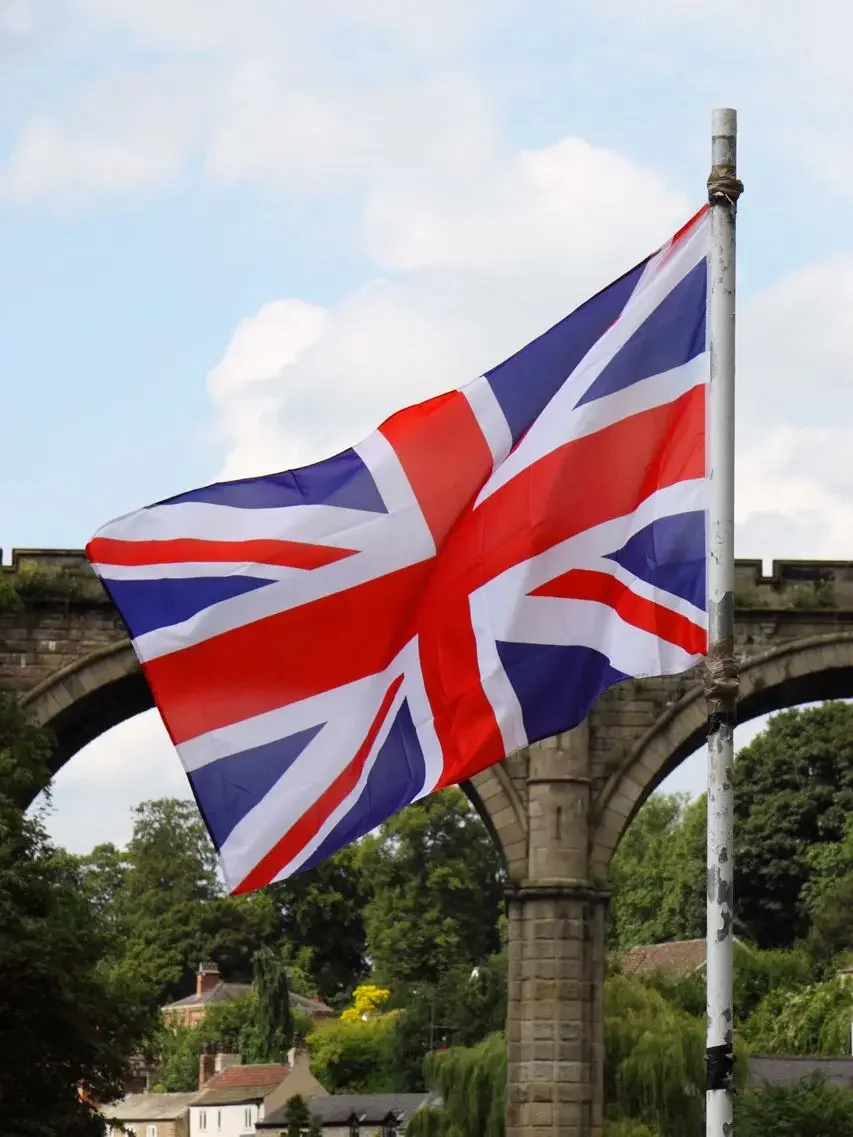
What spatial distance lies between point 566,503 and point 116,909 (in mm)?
101883

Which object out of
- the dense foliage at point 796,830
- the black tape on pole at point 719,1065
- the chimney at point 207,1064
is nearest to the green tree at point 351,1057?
the chimney at point 207,1064

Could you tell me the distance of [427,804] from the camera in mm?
92688

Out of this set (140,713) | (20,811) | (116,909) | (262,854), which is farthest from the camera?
(116,909)

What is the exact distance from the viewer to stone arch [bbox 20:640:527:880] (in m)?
30.8

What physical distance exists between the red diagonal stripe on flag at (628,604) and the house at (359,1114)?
2524 inches

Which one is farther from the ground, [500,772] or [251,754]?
[500,772]

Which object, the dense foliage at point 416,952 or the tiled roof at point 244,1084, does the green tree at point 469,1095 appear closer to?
the dense foliage at point 416,952

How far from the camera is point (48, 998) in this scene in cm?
2597

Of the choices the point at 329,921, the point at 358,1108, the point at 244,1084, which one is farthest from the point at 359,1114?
the point at 329,921

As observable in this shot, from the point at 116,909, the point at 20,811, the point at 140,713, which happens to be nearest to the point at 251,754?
the point at 20,811

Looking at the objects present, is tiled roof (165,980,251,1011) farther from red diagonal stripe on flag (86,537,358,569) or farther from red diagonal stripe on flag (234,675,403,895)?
red diagonal stripe on flag (234,675,403,895)

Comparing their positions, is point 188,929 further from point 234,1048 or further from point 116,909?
point 234,1048

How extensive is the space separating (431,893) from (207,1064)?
36.3 ft

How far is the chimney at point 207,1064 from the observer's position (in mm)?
95800
